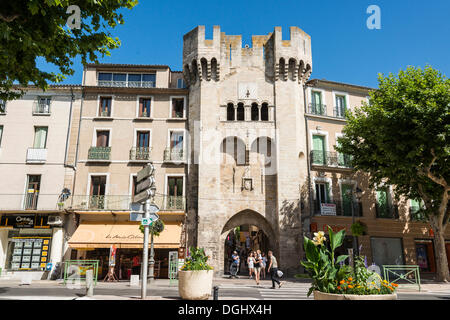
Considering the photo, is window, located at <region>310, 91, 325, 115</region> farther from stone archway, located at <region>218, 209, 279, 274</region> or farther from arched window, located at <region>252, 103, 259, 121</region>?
stone archway, located at <region>218, 209, 279, 274</region>

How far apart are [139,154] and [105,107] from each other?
4484mm

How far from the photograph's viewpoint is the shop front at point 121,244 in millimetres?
20094

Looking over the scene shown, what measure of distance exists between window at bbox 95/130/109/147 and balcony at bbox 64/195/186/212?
3.73 metres

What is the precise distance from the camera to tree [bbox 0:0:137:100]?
8.01 meters

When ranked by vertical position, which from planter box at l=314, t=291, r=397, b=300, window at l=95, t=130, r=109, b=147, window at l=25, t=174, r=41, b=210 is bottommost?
planter box at l=314, t=291, r=397, b=300

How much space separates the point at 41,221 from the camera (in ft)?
68.6

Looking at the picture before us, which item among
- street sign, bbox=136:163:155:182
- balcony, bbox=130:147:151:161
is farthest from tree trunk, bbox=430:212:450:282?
balcony, bbox=130:147:151:161

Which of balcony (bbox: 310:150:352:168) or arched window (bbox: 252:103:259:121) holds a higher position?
arched window (bbox: 252:103:259:121)

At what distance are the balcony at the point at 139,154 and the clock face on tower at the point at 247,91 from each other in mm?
7457

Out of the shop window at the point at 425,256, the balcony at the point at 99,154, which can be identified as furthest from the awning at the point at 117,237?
the shop window at the point at 425,256

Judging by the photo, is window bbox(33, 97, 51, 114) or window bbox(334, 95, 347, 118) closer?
window bbox(33, 97, 51, 114)

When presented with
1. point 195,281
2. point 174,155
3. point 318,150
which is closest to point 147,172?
point 195,281

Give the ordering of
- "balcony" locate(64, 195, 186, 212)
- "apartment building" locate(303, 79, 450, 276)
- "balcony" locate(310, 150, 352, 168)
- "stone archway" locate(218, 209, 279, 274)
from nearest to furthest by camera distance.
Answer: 1. "balcony" locate(64, 195, 186, 212)
2. "stone archway" locate(218, 209, 279, 274)
3. "apartment building" locate(303, 79, 450, 276)
4. "balcony" locate(310, 150, 352, 168)
